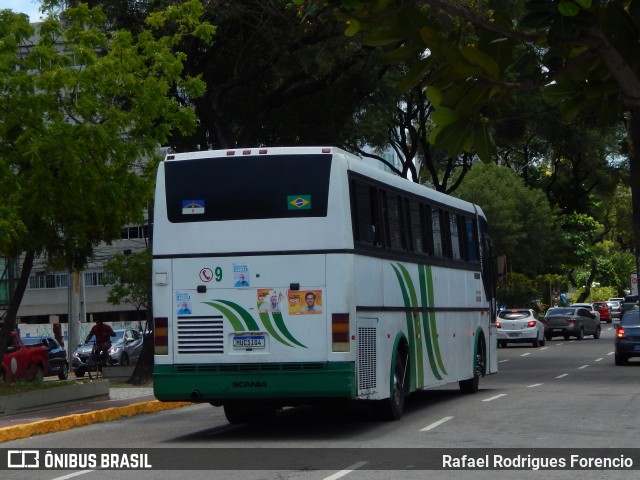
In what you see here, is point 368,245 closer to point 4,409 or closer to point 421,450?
point 421,450

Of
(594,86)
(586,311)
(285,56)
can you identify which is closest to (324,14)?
(285,56)

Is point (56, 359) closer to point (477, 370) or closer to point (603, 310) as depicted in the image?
point (477, 370)

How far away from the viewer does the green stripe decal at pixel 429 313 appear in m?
18.6

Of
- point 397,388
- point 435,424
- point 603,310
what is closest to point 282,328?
point 397,388

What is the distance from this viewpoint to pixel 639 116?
373 centimetres

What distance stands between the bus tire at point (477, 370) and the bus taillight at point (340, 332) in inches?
312

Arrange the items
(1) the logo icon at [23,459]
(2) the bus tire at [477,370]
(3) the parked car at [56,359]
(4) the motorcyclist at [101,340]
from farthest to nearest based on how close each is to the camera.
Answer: (3) the parked car at [56,359] → (4) the motorcyclist at [101,340] → (2) the bus tire at [477,370] → (1) the logo icon at [23,459]

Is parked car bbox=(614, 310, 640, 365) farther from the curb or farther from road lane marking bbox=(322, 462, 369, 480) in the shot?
road lane marking bbox=(322, 462, 369, 480)

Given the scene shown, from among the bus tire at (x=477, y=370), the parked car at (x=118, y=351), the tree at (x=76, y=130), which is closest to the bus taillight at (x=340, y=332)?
the tree at (x=76, y=130)

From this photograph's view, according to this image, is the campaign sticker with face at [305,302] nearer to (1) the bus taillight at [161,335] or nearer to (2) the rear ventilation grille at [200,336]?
(2) the rear ventilation grille at [200,336]

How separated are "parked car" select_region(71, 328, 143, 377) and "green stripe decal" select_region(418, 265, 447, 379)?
22.3 m

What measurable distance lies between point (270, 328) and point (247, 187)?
188 centimetres

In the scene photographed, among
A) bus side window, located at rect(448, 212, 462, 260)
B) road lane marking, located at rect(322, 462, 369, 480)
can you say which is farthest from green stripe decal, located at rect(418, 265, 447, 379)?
road lane marking, located at rect(322, 462, 369, 480)

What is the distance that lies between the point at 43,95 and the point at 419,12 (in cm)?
1641
